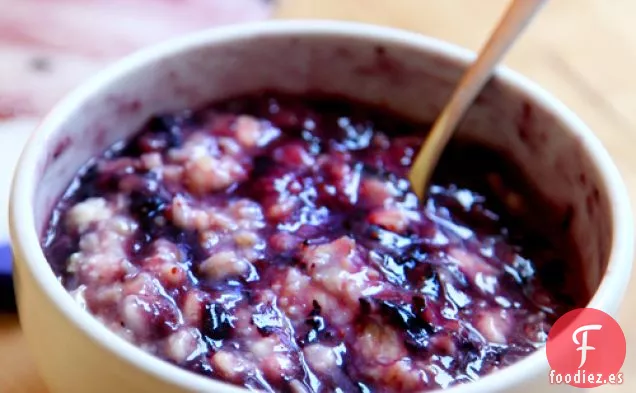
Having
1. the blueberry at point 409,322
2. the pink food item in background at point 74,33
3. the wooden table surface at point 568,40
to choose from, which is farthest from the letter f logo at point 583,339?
the pink food item in background at point 74,33

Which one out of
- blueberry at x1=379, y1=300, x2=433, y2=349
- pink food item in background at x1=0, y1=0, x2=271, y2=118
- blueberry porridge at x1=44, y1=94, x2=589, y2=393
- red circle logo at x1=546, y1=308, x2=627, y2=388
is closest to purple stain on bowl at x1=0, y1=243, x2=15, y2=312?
blueberry porridge at x1=44, y1=94, x2=589, y2=393

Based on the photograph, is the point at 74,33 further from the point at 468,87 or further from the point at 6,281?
the point at 468,87

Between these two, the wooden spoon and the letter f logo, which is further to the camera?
the wooden spoon

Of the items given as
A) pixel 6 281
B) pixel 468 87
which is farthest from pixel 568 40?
pixel 6 281

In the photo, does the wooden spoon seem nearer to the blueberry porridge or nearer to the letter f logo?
the blueberry porridge

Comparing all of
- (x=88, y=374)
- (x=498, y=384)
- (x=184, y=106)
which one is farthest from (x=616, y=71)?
(x=88, y=374)

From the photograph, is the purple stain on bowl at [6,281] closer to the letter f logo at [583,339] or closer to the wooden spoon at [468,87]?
the wooden spoon at [468,87]

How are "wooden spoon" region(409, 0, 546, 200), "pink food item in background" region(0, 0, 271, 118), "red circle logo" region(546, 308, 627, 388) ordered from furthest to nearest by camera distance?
"pink food item in background" region(0, 0, 271, 118), "wooden spoon" region(409, 0, 546, 200), "red circle logo" region(546, 308, 627, 388)
